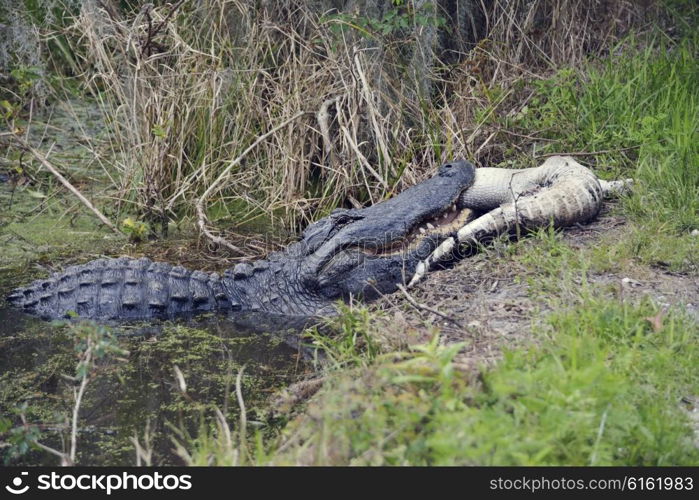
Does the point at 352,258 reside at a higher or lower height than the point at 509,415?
lower

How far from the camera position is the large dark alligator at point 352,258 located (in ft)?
16.7

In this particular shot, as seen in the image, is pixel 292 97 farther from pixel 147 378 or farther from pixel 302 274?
pixel 147 378

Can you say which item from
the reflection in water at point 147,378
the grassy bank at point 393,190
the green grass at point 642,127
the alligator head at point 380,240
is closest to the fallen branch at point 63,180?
the grassy bank at point 393,190

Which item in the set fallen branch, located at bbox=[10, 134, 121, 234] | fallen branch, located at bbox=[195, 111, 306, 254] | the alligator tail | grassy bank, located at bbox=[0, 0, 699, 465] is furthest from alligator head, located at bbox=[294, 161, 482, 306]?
fallen branch, located at bbox=[10, 134, 121, 234]

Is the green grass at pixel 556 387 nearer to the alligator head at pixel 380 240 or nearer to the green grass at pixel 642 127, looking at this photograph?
the green grass at pixel 642 127

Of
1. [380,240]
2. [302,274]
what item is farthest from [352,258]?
[302,274]

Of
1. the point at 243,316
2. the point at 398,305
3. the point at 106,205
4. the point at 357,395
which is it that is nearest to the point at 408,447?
the point at 357,395

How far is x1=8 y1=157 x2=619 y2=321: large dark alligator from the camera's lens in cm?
509

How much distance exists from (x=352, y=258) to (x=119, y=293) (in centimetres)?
150

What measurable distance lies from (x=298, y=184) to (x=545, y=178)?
2055mm
